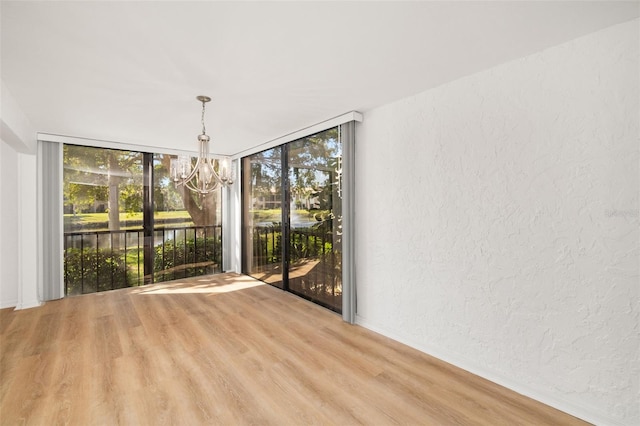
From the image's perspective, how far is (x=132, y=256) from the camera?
4719mm

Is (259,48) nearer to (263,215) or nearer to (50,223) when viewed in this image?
(263,215)

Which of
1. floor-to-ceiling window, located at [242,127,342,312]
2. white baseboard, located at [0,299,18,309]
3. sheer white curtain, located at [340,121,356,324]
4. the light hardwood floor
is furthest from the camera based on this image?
white baseboard, located at [0,299,18,309]

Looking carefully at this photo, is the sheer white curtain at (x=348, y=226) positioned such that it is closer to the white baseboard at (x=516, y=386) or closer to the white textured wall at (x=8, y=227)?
the white baseboard at (x=516, y=386)

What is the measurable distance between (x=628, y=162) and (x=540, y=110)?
575 mm

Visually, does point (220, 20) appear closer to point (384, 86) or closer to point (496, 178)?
point (384, 86)

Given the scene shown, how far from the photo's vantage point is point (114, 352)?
2.62 metres

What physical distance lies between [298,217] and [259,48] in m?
2.58

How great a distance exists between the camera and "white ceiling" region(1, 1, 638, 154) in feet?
5.13

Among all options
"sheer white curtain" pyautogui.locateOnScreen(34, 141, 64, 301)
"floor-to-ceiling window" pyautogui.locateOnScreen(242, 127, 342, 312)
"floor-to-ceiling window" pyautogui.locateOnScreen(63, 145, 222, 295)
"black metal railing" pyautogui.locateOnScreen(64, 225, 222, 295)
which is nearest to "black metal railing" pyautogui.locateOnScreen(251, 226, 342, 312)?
"floor-to-ceiling window" pyautogui.locateOnScreen(242, 127, 342, 312)

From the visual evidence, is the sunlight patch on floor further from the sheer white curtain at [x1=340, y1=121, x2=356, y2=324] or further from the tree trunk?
the sheer white curtain at [x1=340, y1=121, x2=356, y2=324]

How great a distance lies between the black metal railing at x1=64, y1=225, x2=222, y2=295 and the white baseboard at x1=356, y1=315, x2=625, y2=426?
3.82 meters

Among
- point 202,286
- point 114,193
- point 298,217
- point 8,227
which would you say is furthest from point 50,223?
point 298,217

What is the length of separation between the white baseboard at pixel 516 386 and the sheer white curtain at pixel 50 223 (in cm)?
437

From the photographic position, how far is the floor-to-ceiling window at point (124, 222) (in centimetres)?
427
